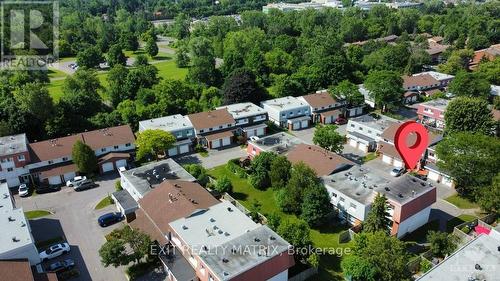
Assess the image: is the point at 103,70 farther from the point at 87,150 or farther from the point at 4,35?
the point at 87,150

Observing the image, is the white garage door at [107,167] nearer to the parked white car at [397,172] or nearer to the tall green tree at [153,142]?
the tall green tree at [153,142]

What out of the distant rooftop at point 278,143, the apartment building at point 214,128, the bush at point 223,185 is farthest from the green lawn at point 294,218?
the apartment building at point 214,128

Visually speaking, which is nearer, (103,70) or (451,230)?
(451,230)

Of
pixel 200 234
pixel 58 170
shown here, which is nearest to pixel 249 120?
pixel 58 170

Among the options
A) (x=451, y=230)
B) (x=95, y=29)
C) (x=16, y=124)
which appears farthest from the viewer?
(x=95, y=29)

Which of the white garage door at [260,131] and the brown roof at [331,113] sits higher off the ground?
the brown roof at [331,113]

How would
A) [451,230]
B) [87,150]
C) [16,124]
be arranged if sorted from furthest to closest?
[16,124]
[87,150]
[451,230]

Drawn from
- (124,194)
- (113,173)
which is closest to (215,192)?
(124,194)
